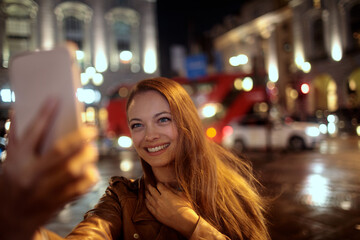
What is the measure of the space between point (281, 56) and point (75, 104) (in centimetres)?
3746

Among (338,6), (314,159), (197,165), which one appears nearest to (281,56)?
(338,6)

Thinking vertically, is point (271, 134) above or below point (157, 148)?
below

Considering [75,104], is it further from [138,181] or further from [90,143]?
[138,181]

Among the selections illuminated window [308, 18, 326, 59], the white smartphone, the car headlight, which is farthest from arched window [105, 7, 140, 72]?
the white smartphone

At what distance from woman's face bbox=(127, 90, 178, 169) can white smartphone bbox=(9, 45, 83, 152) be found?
3.36 feet

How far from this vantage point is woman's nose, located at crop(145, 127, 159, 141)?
1698 mm

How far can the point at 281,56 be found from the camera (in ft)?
116

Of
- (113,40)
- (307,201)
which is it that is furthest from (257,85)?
(113,40)

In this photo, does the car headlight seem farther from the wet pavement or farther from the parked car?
the wet pavement

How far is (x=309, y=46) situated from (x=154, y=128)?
31.8 metres

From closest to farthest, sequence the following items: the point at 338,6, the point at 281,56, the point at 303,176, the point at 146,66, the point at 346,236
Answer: the point at 346,236 → the point at 303,176 → the point at 338,6 → the point at 146,66 → the point at 281,56

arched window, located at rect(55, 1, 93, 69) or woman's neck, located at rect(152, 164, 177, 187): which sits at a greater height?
arched window, located at rect(55, 1, 93, 69)

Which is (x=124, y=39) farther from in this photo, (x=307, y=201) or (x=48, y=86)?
(x=48, y=86)

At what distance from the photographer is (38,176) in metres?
0.65
